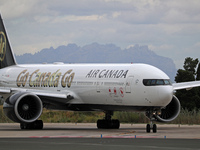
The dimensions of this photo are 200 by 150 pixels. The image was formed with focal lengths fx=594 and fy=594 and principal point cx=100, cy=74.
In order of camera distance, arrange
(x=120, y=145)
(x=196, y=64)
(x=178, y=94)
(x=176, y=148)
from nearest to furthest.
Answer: (x=176, y=148) → (x=120, y=145) → (x=178, y=94) → (x=196, y=64)

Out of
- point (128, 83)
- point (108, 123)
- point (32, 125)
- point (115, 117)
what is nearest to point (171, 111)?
point (108, 123)

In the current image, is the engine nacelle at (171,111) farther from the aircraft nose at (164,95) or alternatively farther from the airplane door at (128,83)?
the aircraft nose at (164,95)

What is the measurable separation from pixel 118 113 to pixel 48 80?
10.2 metres

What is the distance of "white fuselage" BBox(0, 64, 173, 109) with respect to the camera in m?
33.1

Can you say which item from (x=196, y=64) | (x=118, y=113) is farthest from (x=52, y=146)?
(x=196, y=64)

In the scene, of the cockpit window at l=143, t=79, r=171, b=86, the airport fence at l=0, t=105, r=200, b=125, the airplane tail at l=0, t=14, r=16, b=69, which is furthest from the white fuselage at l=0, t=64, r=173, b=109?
the airport fence at l=0, t=105, r=200, b=125

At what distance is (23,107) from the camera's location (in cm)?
3516

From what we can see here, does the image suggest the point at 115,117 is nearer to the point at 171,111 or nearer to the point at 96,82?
the point at 171,111

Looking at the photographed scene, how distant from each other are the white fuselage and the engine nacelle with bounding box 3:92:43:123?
3.44 m

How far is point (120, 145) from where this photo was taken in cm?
A: 2281

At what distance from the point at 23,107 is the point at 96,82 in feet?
15.5

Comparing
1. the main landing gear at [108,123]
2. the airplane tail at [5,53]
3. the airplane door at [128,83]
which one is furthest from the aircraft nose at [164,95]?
the airplane tail at [5,53]

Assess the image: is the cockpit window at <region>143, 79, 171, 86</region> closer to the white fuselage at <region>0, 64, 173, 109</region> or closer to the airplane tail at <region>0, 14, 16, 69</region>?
the white fuselage at <region>0, 64, 173, 109</region>

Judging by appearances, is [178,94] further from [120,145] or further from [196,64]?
[120,145]
